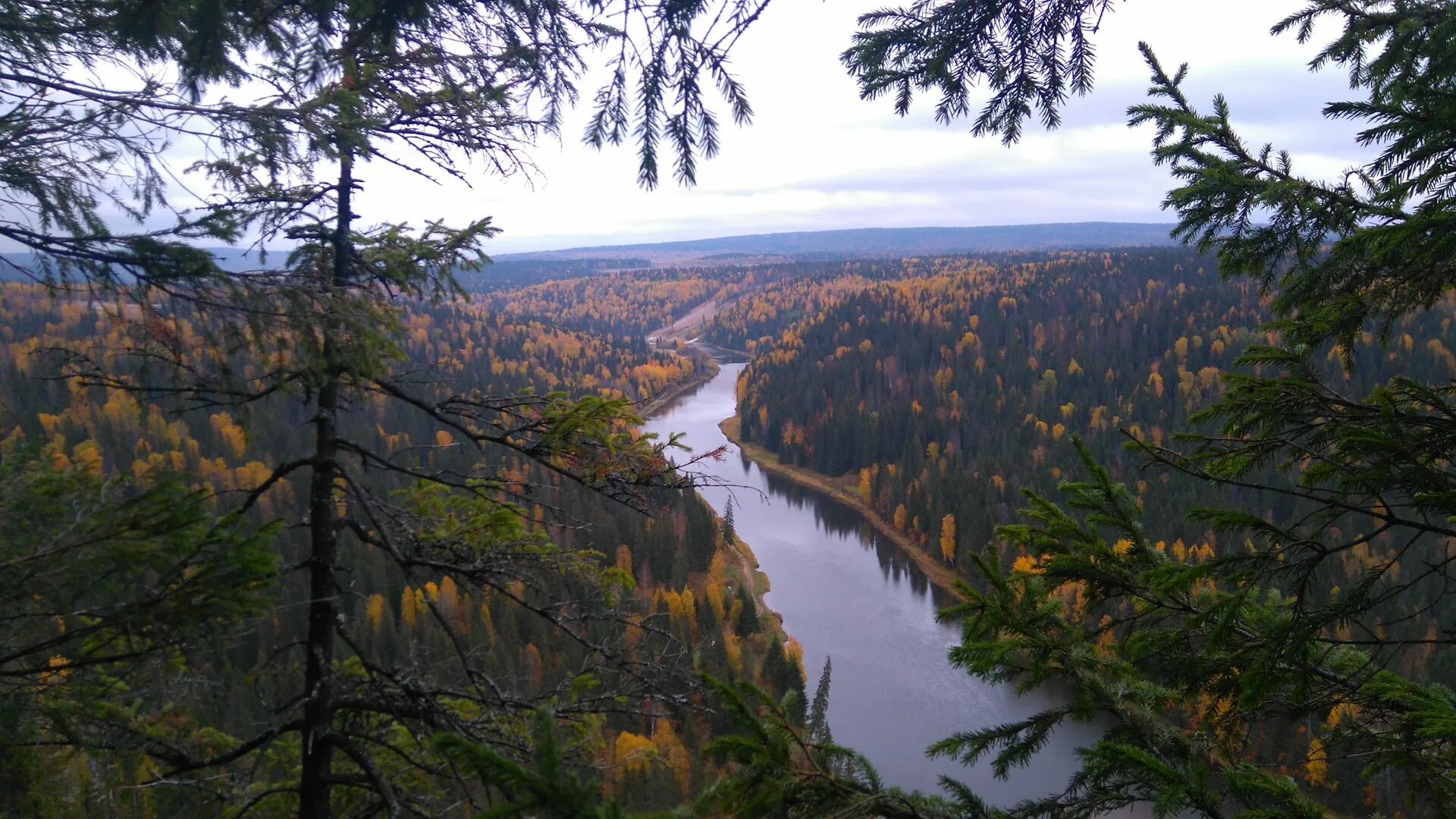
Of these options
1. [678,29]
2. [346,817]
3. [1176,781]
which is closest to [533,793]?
[1176,781]

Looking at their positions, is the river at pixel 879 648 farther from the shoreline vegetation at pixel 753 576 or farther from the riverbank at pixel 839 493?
the riverbank at pixel 839 493

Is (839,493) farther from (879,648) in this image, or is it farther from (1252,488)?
(1252,488)

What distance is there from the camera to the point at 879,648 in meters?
31.0

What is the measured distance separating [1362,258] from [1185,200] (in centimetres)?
97

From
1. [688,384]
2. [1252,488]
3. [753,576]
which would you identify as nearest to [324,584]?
[1252,488]

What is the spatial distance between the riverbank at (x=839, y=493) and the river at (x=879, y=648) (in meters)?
0.77

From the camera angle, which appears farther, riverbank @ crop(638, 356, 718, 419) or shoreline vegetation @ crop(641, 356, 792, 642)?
riverbank @ crop(638, 356, 718, 419)

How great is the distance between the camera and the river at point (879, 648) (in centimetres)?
2330

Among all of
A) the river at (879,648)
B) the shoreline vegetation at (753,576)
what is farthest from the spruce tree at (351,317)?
the shoreline vegetation at (753,576)

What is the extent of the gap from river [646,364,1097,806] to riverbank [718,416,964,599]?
77 centimetres

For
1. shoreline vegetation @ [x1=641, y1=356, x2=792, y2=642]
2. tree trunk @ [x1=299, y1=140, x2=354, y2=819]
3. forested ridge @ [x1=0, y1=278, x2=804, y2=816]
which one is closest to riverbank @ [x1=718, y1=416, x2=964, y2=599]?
shoreline vegetation @ [x1=641, y1=356, x2=792, y2=642]

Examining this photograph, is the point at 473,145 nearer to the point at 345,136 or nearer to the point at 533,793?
the point at 345,136

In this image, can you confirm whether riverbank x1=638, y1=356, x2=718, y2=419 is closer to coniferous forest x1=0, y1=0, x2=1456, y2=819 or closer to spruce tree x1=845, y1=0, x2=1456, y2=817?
coniferous forest x1=0, y1=0, x2=1456, y2=819

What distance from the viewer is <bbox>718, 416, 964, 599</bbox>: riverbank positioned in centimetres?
4156
